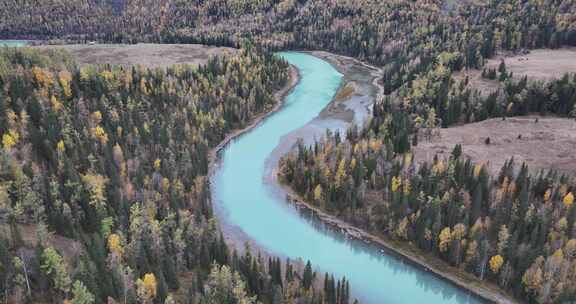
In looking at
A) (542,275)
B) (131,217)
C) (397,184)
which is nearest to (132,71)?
(131,217)

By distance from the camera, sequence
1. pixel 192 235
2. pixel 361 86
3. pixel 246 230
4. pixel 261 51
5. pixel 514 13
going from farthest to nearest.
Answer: pixel 514 13
pixel 261 51
pixel 361 86
pixel 246 230
pixel 192 235

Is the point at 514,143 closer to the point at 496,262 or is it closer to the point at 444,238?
the point at 444,238

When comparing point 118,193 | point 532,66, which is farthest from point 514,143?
point 118,193

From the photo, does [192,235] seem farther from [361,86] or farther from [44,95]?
[361,86]

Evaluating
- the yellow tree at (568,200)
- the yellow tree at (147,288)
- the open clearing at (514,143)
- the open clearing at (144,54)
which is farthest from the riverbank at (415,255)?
the open clearing at (144,54)

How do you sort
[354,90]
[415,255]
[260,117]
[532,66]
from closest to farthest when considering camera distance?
[415,255] < [260,117] < [532,66] < [354,90]

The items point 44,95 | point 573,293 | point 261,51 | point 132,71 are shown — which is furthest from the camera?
point 261,51

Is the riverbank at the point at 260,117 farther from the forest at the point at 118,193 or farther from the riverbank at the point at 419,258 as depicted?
the riverbank at the point at 419,258

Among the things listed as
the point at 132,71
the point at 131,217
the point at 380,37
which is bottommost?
the point at 131,217
